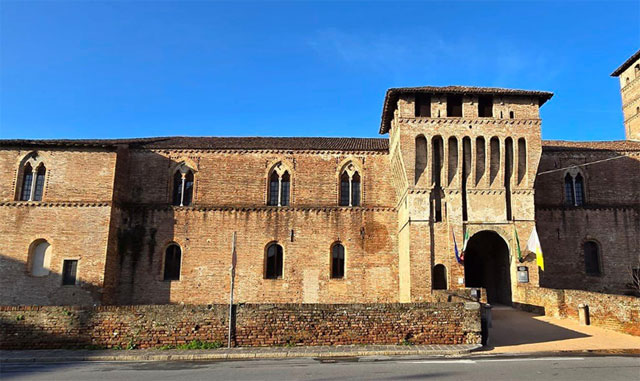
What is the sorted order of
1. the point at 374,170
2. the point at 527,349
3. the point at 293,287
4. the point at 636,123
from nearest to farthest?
the point at 527,349
the point at 293,287
the point at 374,170
the point at 636,123

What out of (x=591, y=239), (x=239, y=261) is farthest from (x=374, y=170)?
(x=591, y=239)

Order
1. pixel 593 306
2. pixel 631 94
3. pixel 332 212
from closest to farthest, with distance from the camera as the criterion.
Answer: pixel 593 306, pixel 332 212, pixel 631 94

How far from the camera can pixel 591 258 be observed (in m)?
27.6

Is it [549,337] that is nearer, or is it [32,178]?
[549,337]

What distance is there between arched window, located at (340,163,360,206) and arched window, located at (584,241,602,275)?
565 inches

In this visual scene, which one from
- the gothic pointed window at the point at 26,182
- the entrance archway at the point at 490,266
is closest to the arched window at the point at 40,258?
the gothic pointed window at the point at 26,182

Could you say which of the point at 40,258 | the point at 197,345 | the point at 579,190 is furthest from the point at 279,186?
the point at 579,190

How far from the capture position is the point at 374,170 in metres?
28.2

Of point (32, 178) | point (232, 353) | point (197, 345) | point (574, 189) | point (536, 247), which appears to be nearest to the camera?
point (232, 353)

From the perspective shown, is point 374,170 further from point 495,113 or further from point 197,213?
point 197,213

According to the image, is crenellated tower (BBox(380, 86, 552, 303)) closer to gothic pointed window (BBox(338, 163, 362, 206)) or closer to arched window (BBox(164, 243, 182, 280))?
gothic pointed window (BBox(338, 163, 362, 206))

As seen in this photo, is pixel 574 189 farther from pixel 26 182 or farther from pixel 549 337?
pixel 26 182

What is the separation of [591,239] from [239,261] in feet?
70.5

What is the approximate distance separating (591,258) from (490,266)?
20.9 feet
